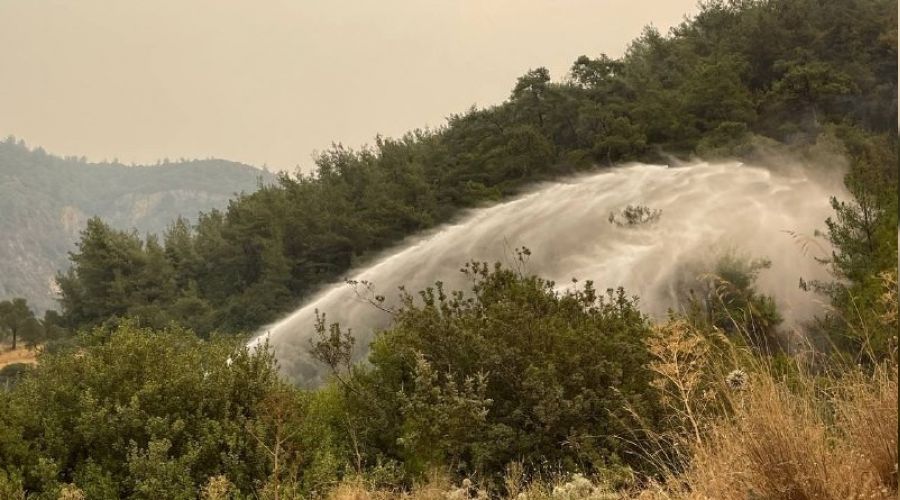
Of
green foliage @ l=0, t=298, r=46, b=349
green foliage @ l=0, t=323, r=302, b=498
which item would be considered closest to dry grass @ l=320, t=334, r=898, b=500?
green foliage @ l=0, t=323, r=302, b=498

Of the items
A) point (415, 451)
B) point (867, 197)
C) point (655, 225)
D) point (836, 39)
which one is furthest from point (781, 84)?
point (415, 451)

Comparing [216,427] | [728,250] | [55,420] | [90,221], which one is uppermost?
[90,221]

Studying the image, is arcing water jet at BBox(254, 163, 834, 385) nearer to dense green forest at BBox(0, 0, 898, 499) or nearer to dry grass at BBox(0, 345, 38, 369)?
dense green forest at BBox(0, 0, 898, 499)

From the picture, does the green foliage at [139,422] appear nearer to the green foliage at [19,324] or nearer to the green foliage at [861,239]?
the green foliage at [861,239]

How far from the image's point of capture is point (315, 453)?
11258mm

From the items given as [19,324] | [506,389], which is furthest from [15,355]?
[506,389]

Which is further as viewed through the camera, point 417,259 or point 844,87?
point 844,87

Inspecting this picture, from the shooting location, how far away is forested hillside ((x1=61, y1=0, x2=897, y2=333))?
168 ft

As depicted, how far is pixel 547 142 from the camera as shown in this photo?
57.6 m

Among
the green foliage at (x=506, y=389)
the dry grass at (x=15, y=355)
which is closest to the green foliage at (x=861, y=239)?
the green foliage at (x=506, y=389)

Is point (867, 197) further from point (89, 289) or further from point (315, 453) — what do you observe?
point (89, 289)

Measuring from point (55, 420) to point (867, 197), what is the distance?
25707 millimetres

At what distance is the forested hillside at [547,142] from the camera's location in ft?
168

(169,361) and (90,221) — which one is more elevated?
(90,221)
